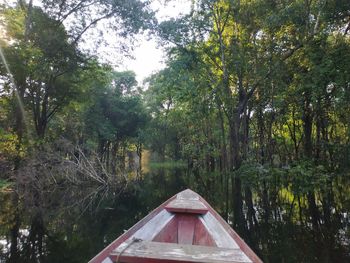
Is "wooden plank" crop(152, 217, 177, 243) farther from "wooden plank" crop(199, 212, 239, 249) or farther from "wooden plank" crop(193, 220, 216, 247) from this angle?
"wooden plank" crop(199, 212, 239, 249)

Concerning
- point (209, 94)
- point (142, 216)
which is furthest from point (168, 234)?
point (209, 94)

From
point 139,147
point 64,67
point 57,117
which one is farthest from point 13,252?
point 139,147

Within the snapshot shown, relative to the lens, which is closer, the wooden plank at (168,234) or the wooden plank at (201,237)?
the wooden plank at (201,237)

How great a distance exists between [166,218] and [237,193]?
7.43m

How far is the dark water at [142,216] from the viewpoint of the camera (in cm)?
449

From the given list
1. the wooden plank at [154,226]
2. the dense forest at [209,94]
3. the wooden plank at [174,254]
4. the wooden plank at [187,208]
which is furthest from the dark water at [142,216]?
the wooden plank at [174,254]

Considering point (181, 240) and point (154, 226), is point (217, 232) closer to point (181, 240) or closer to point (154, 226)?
point (181, 240)

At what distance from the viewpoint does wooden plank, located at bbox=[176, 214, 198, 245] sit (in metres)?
3.40

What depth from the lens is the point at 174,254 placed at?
217cm

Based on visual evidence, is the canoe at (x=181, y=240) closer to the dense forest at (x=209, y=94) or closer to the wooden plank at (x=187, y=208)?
the wooden plank at (x=187, y=208)

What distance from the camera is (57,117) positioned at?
79.0 ft

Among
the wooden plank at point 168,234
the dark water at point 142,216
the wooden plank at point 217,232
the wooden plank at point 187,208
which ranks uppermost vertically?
the wooden plank at point 187,208

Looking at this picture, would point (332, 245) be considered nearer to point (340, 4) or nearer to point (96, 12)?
point (340, 4)

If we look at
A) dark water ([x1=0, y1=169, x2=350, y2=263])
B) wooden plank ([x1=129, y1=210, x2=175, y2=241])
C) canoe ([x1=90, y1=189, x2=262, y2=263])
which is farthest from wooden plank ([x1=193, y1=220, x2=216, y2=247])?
dark water ([x1=0, y1=169, x2=350, y2=263])
